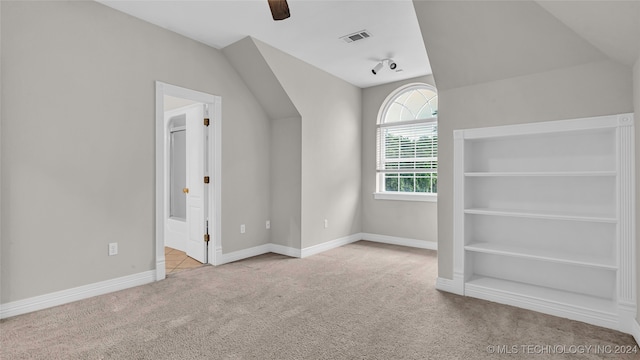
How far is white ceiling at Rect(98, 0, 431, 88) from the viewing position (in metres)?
2.97

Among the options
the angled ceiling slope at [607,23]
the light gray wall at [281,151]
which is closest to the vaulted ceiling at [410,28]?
the angled ceiling slope at [607,23]

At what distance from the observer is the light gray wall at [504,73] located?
238cm

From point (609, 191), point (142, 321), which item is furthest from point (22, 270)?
point (609, 191)

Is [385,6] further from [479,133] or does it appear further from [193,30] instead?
[193,30]

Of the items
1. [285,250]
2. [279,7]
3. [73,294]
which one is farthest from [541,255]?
[73,294]

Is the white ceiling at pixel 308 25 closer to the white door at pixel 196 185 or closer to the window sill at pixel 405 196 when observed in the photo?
the white door at pixel 196 185

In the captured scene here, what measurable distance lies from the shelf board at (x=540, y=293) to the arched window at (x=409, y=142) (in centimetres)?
224

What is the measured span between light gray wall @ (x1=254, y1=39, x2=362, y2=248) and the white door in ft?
4.11

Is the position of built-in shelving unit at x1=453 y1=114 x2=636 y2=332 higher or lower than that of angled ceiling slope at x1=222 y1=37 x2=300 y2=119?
lower

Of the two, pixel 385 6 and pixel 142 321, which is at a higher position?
pixel 385 6

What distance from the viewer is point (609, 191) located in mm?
2537

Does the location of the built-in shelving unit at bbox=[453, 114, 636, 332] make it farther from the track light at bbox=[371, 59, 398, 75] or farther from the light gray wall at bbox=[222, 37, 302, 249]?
the light gray wall at bbox=[222, 37, 302, 249]

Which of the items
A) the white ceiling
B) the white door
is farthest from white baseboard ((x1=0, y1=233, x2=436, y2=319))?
the white ceiling

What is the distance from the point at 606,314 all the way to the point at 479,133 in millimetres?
1669
